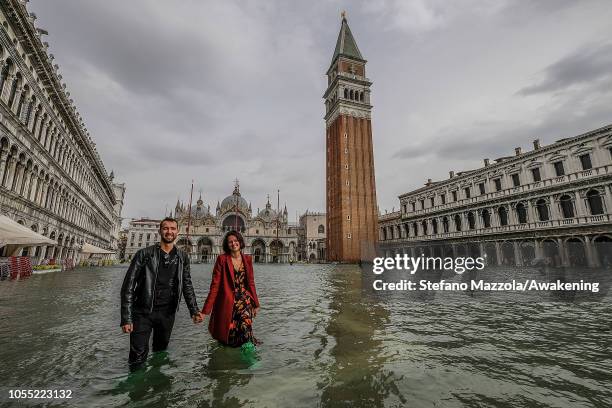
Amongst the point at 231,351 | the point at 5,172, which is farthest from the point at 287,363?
the point at 5,172

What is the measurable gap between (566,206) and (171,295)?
35.0 m

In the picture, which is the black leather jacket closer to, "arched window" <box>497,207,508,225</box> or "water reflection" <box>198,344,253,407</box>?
"water reflection" <box>198,344,253,407</box>

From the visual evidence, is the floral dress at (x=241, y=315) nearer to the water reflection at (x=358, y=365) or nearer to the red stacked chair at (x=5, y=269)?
the water reflection at (x=358, y=365)

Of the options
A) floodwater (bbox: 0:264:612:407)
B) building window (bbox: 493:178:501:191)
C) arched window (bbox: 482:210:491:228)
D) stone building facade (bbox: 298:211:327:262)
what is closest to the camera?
floodwater (bbox: 0:264:612:407)

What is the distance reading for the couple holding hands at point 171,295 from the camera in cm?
358

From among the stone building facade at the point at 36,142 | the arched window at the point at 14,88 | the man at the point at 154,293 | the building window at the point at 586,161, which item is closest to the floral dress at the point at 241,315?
the man at the point at 154,293

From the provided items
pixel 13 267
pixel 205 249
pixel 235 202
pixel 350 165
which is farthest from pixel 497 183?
pixel 205 249

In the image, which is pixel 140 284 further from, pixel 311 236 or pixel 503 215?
pixel 311 236

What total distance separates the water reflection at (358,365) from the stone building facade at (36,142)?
1874 centimetres

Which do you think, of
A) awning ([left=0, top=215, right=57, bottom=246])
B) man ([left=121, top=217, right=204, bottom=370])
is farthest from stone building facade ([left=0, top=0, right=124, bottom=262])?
man ([left=121, top=217, right=204, bottom=370])

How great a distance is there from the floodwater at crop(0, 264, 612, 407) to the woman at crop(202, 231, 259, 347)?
340 millimetres

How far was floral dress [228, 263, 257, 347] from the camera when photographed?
3.98 meters

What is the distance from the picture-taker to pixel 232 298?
159 inches

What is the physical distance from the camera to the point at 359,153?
178 ft
